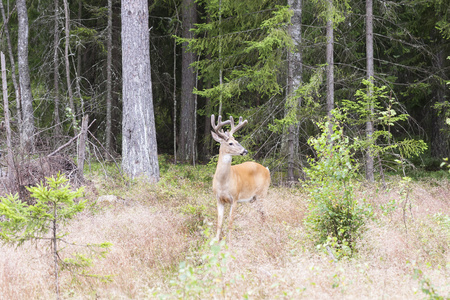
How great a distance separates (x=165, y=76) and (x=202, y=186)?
1016 cm

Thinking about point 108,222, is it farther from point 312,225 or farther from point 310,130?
point 310,130

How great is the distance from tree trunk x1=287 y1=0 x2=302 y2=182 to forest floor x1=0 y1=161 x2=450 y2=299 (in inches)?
124

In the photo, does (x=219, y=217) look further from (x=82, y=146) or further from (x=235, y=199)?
(x=82, y=146)

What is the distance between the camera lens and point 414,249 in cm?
545

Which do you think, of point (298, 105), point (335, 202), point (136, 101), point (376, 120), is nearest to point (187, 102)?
point (136, 101)

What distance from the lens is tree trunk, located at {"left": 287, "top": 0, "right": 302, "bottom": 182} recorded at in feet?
39.2

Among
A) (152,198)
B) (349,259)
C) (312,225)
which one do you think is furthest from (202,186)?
(349,259)

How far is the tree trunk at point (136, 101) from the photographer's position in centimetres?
1130

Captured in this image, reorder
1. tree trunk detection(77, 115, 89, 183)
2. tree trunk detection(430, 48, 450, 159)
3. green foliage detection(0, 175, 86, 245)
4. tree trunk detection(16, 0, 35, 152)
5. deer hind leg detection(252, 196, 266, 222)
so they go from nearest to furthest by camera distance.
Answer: green foliage detection(0, 175, 86, 245)
deer hind leg detection(252, 196, 266, 222)
tree trunk detection(77, 115, 89, 183)
tree trunk detection(430, 48, 450, 159)
tree trunk detection(16, 0, 35, 152)

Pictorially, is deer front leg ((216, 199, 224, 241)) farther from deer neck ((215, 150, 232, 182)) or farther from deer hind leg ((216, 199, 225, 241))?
deer neck ((215, 150, 232, 182))

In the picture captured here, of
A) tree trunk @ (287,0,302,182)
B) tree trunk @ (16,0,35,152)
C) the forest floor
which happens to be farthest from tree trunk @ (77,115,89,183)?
tree trunk @ (16,0,35,152)

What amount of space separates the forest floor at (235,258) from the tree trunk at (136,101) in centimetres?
226

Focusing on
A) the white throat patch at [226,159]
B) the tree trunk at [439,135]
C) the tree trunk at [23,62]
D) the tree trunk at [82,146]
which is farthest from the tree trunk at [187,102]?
the white throat patch at [226,159]

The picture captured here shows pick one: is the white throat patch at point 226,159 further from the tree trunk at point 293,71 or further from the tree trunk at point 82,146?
the tree trunk at point 293,71
